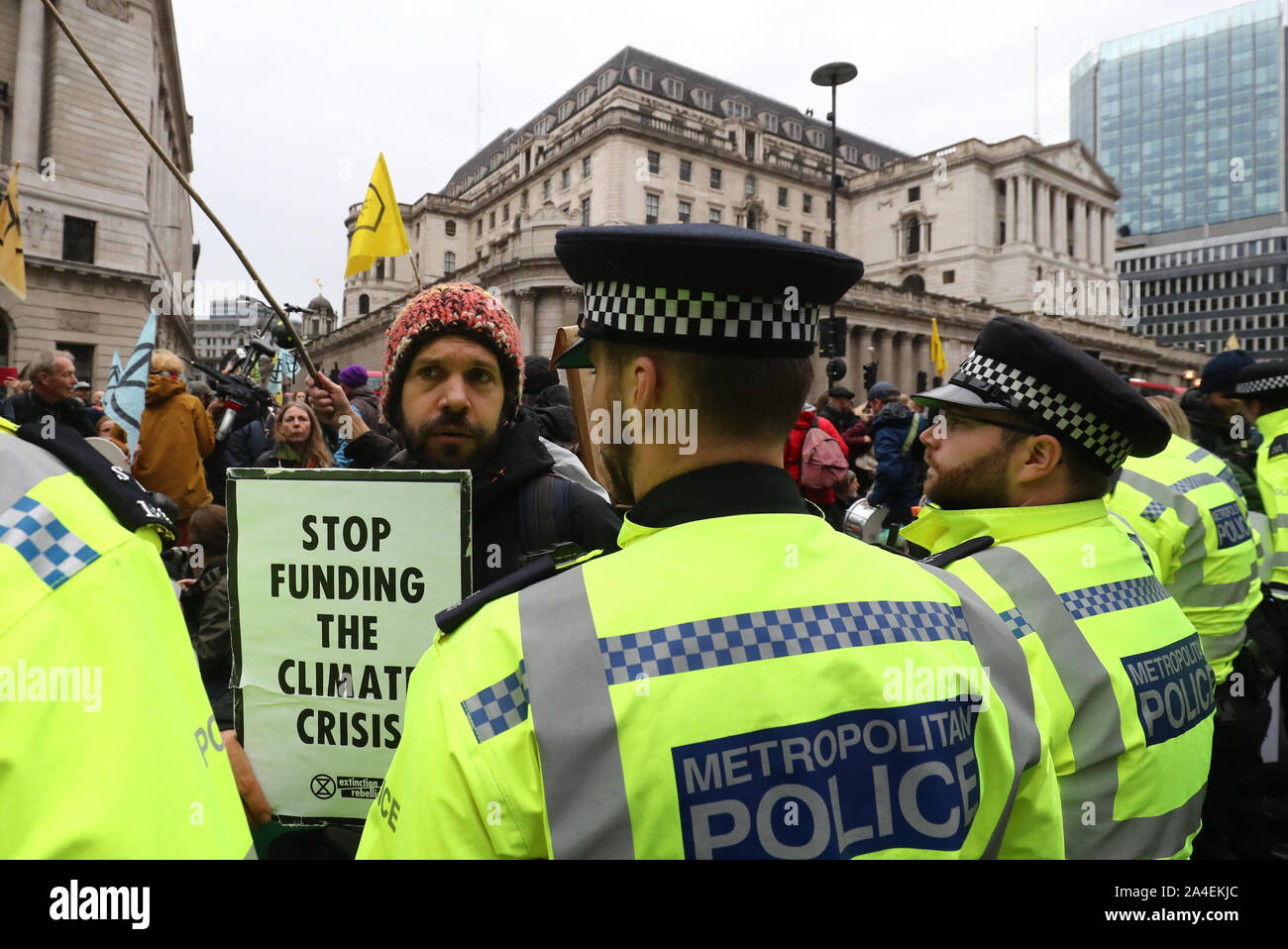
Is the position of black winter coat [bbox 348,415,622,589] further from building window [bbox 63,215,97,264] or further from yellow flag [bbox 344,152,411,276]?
building window [bbox 63,215,97,264]

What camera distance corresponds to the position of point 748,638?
120 cm

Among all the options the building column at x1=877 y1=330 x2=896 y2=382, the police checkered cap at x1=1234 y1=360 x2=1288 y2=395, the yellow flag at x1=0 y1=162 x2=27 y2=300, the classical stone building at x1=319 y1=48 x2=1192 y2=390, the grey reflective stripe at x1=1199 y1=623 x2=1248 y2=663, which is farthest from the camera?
the classical stone building at x1=319 y1=48 x2=1192 y2=390

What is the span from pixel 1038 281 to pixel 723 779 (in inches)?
2989

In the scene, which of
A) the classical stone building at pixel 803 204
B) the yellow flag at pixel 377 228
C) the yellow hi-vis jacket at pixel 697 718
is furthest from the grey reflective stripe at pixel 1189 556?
the classical stone building at pixel 803 204

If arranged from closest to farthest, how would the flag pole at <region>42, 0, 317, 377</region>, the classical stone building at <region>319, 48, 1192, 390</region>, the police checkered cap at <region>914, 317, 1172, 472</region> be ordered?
the police checkered cap at <region>914, 317, 1172, 472</region> → the flag pole at <region>42, 0, 317, 377</region> → the classical stone building at <region>319, 48, 1192, 390</region>

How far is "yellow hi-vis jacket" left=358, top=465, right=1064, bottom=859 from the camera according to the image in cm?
114

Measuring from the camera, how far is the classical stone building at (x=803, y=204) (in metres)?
54.7

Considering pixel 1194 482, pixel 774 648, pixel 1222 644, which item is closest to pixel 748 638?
pixel 774 648

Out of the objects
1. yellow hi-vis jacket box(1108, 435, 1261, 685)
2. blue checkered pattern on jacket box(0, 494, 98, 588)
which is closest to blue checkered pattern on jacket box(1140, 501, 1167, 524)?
yellow hi-vis jacket box(1108, 435, 1261, 685)

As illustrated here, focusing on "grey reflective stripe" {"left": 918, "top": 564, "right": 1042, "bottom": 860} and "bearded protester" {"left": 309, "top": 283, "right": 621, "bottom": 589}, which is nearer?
"grey reflective stripe" {"left": 918, "top": 564, "right": 1042, "bottom": 860}

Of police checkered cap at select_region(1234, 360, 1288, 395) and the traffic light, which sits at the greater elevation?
the traffic light

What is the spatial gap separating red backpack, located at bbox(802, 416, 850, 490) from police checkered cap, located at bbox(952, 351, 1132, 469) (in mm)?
5496

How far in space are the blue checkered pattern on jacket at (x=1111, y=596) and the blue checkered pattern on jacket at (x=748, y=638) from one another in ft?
3.60

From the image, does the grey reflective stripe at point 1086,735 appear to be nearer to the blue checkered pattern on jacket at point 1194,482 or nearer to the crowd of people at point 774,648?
the crowd of people at point 774,648
